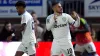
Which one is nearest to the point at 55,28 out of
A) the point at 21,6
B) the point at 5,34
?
the point at 21,6

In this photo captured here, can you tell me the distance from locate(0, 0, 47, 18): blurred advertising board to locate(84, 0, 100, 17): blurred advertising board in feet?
5.61

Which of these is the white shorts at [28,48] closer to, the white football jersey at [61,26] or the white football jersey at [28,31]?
the white football jersey at [28,31]

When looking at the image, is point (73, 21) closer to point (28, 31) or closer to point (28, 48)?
point (28, 31)

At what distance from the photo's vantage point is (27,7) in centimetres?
Answer: 1720

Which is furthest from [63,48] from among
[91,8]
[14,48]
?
[91,8]

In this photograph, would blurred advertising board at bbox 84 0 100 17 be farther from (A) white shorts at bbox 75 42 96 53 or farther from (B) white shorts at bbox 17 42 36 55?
(B) white shorts at bbox 17 42 36 55

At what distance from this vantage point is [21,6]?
9.84 metres

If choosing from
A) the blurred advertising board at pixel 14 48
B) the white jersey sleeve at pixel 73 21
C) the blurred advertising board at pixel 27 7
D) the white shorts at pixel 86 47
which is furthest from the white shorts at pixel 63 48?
the blurred advertising board at pixel 27 7

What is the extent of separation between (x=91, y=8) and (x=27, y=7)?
8.80 ft

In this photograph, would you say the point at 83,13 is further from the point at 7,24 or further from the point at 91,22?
the point at 7,24

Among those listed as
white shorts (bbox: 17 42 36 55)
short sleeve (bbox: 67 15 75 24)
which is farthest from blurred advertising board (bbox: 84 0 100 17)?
short sleeve (bbox: 67 15 75 24)

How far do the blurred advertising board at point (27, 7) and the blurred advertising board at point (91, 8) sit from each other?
1710 mm

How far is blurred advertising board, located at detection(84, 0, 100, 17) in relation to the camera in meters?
17.0

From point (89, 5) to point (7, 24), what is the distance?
4236 mm
